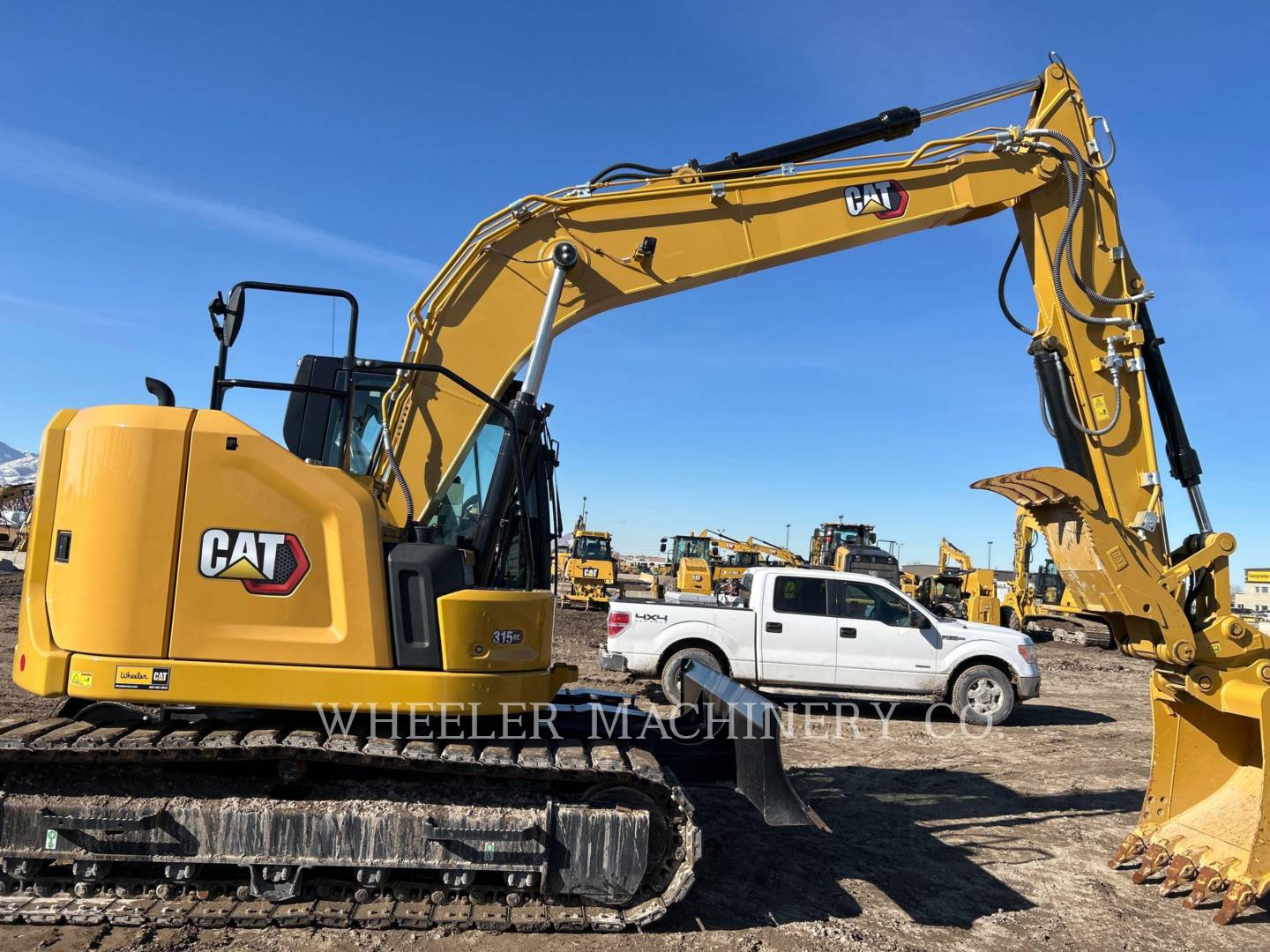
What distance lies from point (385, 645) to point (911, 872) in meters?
3.80

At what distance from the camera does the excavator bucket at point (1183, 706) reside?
526 centimetres

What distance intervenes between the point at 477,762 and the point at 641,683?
8.90 metres

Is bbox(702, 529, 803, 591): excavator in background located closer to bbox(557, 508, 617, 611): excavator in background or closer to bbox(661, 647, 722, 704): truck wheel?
bbox(557, 508, 617, 611): excavator in background

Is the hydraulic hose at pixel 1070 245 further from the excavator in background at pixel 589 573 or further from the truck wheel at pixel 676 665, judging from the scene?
the excavator in background at pixel 589 573

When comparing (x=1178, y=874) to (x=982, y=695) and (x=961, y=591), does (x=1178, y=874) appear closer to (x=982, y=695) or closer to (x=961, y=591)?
(x=982, y=695)

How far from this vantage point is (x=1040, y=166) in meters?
5.95

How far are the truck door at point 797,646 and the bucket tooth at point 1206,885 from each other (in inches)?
221

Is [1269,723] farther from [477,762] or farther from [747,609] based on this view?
[747,609]

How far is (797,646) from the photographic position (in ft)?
35.7

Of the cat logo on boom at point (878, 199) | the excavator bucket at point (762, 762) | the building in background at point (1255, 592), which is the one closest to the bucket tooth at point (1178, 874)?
the excavator bucket at point (762, 762)

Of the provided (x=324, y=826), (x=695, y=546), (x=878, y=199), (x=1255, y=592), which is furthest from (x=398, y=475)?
(x=1255, y=592)

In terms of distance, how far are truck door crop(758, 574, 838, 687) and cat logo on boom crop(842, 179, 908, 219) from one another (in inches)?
241

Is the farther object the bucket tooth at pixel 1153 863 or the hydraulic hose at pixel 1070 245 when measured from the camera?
the hydraulic hose at pixel 1070 245

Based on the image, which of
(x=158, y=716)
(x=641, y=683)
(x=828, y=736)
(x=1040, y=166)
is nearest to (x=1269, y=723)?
(x=1040, y=166)
